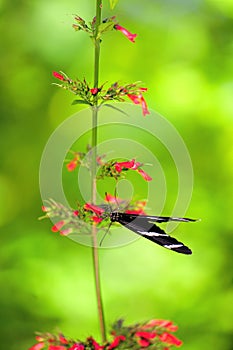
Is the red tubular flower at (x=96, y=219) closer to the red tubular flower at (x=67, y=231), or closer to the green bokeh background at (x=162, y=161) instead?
the red tubular flower at (x=67, y=231)

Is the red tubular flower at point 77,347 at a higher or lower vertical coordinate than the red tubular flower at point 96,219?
lower

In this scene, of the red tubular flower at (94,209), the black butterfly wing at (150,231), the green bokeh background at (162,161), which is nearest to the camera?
the black butterfly wing at (150,231)

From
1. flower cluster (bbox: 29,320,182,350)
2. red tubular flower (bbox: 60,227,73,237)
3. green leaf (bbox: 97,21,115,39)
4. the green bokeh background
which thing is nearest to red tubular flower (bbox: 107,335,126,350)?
flower cluster (bbox: 29,320,182,350)

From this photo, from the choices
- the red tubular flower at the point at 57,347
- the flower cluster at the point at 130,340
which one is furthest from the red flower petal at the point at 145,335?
the red tubular flower at the point at 57,347

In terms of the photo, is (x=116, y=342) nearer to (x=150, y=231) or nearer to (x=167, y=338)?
(x=167, y=338)

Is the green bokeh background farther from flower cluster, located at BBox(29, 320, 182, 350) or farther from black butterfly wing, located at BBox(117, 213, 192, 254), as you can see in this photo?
black butterfly wing, located at BBox(117, 213, 192, 254)

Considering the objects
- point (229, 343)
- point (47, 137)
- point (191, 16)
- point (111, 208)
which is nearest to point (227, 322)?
point (229, 343)
